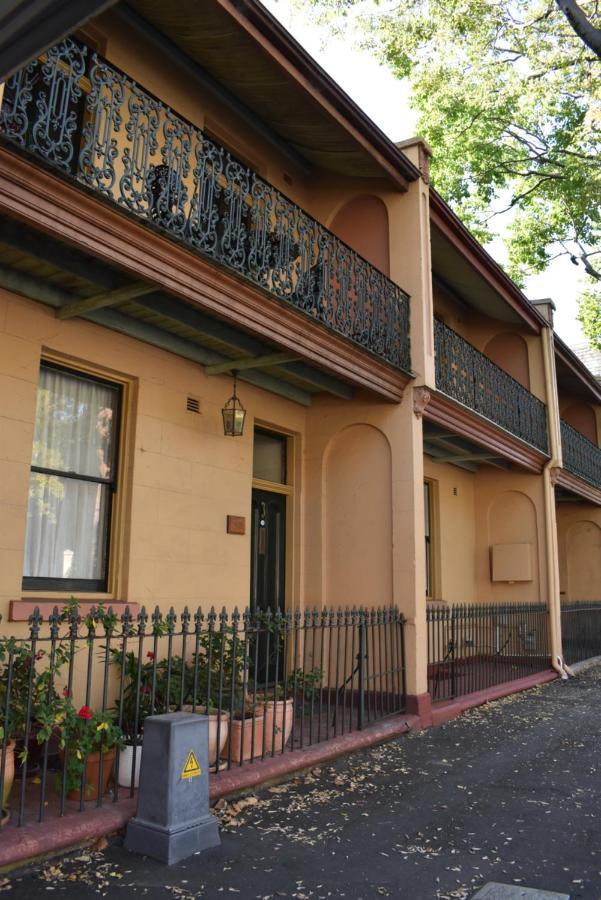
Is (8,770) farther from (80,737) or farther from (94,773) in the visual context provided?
(94,773)

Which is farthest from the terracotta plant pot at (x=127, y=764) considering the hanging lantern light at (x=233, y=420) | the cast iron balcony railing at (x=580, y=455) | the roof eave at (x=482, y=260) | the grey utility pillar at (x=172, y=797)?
the cast iron balcony railing at (x=580, y=455)

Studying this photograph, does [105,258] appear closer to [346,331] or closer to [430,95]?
[346,331]

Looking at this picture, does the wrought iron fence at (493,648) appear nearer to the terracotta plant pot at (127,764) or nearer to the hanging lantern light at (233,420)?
the hanging lantern light at (233,420)

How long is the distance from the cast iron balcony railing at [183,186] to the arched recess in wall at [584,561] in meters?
11.8

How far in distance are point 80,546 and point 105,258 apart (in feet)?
9.45

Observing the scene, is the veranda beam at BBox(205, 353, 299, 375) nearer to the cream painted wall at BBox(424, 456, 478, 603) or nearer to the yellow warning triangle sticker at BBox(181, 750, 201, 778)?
the yellow warning triangle sticker at BBox(181, 750, 201, 778)

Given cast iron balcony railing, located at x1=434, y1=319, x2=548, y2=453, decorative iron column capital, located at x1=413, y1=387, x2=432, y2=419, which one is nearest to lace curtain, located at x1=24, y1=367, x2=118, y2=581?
decorative iron column capital, located at x1=413, y1=387, x2=432, y2=419

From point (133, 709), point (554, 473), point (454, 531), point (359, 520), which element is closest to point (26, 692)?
point (133, 709)

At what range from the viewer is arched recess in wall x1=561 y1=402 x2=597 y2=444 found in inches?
795

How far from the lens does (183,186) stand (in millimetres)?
6098

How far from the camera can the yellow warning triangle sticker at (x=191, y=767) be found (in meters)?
4.55

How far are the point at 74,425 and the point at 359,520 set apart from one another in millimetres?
3990

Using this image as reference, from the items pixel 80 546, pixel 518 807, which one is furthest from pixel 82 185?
pixel 518 807

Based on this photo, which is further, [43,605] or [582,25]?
[582,25]
